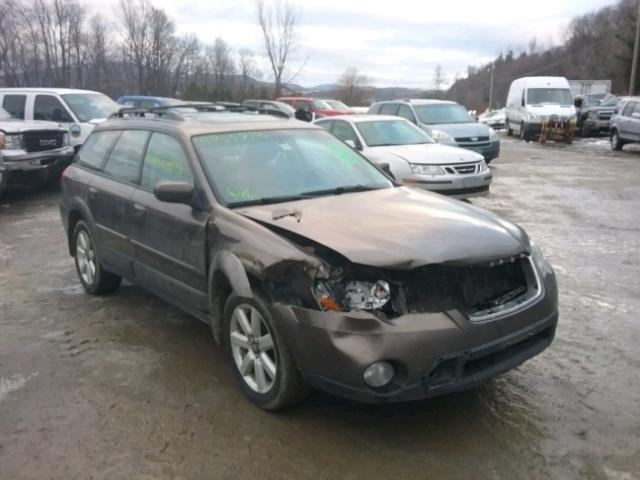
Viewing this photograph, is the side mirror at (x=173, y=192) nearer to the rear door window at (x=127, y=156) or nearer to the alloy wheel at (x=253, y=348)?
Answer: the alloy wheel at (x=253, y=348)

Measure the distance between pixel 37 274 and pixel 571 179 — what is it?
11352 mm

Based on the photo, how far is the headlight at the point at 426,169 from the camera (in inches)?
351

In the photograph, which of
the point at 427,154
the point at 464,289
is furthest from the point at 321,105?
Answer: the point at 464,289

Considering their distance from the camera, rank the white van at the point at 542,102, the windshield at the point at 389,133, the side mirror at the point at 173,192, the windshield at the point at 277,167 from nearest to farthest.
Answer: the side mirror at the point at 173,192 < the windshield at the point at 277,167 < the windshield at the point at 389,133 < the white van at the point at 542,102

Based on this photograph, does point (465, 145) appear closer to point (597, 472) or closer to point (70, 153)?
point (70, 153)

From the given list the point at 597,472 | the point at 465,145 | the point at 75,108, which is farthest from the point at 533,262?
the point at 75,108

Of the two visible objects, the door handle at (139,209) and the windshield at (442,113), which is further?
the windshield at (442,113)

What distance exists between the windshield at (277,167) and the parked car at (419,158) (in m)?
3.53

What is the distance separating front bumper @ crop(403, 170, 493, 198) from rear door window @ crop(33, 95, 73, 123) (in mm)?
7780

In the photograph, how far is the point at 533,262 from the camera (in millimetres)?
3594

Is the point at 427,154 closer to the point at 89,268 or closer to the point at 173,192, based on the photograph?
the point at 89,268

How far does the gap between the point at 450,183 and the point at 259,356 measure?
6.01 meters

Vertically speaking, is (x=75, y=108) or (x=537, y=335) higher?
(x=75, y=108)

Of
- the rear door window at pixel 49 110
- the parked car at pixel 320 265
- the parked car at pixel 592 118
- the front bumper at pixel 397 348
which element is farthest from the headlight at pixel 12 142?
the parked car at pixel 592 118
